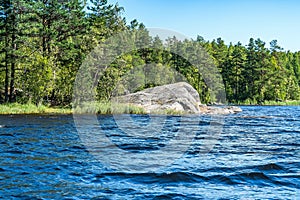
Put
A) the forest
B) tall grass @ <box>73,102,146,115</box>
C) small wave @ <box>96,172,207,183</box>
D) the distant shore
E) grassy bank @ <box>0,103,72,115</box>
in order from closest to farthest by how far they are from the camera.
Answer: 1. small wave @ <box>96,172,207,183</box>
2. grassy bank @ <box>0,103,72,115</box>
3. the distant shore
4. tall grass @ <box>73,102,146,115</box>
5. the forest

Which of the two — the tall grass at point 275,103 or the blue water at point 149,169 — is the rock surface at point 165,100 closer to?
the blue water at point 149,169

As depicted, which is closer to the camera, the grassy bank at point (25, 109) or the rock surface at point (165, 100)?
the grassy bank at point (25, 109)

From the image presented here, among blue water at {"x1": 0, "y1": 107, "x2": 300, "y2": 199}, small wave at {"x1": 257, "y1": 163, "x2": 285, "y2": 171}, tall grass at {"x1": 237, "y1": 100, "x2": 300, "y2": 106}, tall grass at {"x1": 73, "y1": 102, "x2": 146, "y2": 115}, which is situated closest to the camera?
blue water at {"x1": 0, "y1": 107, "x2": 300, "y2": 199}

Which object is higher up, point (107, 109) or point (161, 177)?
point (107, 109)

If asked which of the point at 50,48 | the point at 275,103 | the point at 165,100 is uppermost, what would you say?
the point at 50,48

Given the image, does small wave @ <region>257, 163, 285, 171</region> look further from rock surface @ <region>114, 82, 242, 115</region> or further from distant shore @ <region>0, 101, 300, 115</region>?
rock surface @ <region>114, 82, 242, 115</region>

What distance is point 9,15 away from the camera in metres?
A: 36.7

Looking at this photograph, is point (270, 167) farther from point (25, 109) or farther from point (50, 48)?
point (50, 48)

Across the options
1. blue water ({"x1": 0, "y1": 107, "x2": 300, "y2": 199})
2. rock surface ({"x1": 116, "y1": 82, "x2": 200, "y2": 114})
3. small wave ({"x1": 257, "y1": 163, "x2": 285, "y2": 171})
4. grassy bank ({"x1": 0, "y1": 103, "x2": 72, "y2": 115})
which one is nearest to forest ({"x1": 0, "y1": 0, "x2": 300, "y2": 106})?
grassy bank ({"x1": 0, "y1": 103, "x2": 72, "y2": 115})

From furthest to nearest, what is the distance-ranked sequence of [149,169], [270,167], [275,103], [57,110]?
[275,103]
[57,110]
[270,167]
[149,169]

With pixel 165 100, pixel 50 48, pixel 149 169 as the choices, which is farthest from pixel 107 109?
pixel 149 169

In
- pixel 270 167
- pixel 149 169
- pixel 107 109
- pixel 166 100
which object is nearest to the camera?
pixel 149 169

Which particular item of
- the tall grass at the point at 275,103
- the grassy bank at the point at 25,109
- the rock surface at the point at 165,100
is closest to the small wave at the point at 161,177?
the grassy bank at the point at 25,109

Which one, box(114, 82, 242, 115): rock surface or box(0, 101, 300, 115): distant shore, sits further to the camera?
box(114, 82, 242, 115): rock surface
